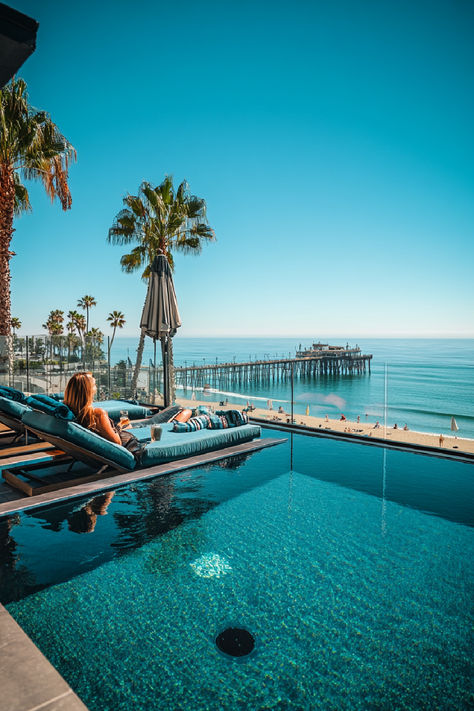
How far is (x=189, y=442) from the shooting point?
4734mm

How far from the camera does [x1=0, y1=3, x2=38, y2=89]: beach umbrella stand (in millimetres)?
1181

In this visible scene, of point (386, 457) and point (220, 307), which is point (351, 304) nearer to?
point (220, 307)

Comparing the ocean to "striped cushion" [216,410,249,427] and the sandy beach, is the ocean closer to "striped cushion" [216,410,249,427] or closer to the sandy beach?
the sandy beach

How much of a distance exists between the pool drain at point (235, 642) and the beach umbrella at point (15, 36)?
8.91 feet

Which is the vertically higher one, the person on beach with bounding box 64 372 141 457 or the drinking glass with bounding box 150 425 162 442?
the person on beach with bounding box 64 372 141 457

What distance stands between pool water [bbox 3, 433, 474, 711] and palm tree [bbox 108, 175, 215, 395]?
9.34m

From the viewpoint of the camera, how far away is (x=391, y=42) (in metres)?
13.4

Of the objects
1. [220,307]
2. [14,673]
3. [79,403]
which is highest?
[220,307]

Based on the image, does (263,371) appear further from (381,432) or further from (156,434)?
(156,434)

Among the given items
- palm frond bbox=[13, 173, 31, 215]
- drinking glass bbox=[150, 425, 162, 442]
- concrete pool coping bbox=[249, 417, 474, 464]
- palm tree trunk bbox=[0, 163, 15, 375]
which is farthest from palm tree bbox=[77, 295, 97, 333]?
drinking glass bbox=[150, 425, 162, 442]

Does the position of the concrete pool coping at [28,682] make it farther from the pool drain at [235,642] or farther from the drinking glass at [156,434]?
the drinking glass at [156,434]

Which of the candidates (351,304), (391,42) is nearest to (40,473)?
(391,42)

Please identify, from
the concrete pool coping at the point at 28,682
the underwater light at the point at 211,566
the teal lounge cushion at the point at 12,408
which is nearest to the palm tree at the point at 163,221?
the teal lounge cushion at the point at 12,408

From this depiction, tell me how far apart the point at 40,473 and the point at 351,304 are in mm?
85179
